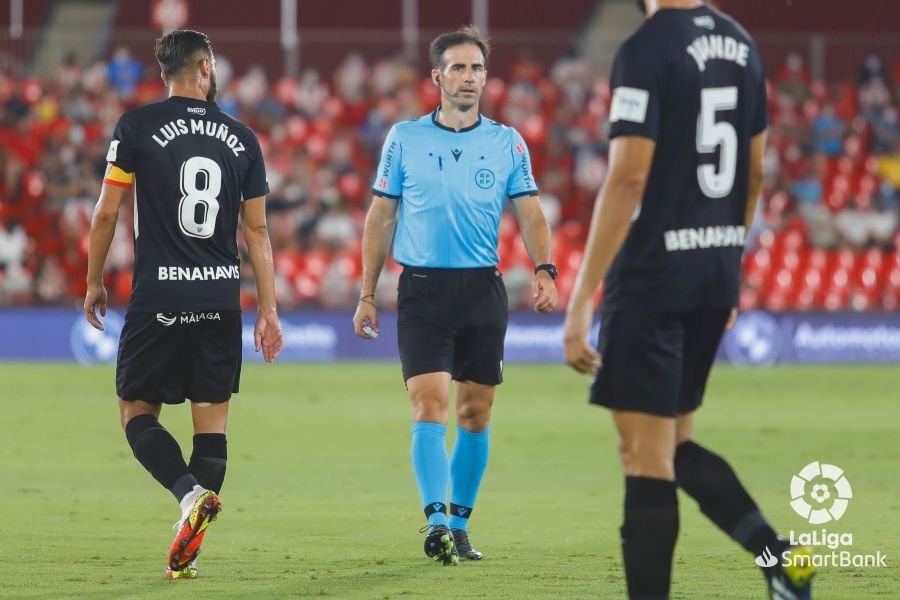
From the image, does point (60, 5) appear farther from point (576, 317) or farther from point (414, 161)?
point (576, 317)

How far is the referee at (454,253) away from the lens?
279 inches

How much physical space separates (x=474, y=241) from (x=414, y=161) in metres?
0.49

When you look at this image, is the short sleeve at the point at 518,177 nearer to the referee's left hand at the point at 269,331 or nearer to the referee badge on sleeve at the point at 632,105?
the referee's left hand at the point at 269,331

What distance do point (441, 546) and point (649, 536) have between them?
2.25 meters

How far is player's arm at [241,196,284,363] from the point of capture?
6.79m

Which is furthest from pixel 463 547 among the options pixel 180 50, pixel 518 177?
pixel 180 50

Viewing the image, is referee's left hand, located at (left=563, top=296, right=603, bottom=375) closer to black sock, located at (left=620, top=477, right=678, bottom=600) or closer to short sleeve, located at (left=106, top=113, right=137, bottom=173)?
black sock, located at (left=620, top=477, right=678, bottom=600)

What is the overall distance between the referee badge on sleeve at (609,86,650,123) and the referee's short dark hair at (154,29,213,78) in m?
2.64

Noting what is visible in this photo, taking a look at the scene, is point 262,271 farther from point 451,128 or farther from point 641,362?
point 641,362

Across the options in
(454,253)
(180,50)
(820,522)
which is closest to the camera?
(180,50)

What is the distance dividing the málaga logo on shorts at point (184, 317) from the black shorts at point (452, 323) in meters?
0.95

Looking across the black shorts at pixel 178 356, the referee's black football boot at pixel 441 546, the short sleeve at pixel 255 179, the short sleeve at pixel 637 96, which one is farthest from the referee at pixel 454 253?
the short sleeve at pixel 637 96

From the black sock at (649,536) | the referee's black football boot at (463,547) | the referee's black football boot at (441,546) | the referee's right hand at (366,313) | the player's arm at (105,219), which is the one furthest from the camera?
the referee's right hand at (366,313)

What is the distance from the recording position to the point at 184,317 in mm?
6629
